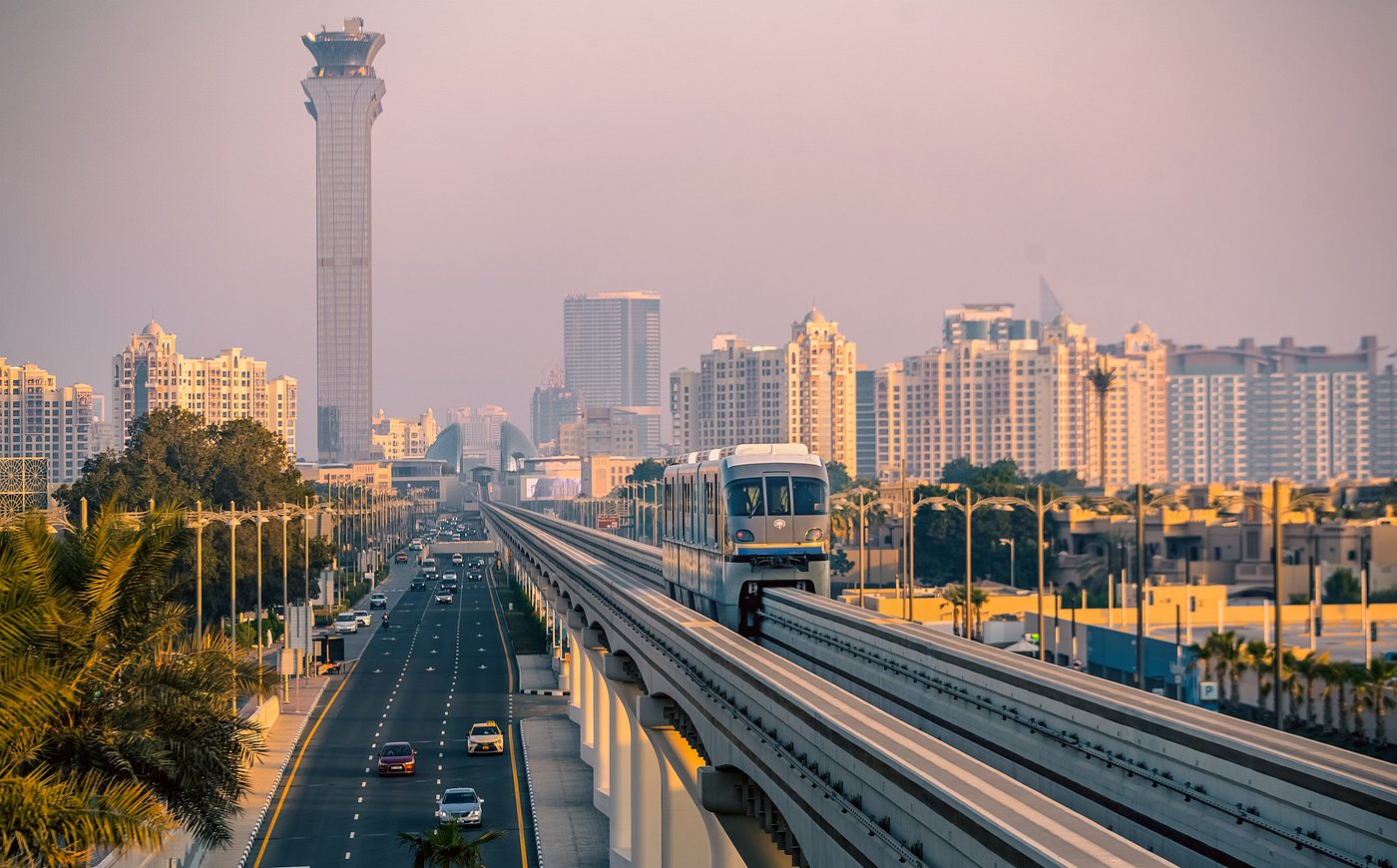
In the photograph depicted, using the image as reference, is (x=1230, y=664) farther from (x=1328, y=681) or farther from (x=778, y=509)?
(x=778, y=509)

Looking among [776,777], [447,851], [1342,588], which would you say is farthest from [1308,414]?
[776,777]

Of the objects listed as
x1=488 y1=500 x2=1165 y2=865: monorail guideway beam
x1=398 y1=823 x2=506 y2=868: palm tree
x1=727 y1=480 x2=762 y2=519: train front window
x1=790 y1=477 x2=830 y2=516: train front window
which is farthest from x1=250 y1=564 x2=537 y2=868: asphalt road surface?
x1=790 y1=477 x2=830 y2=516: train front window

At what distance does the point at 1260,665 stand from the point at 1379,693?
24.6ft

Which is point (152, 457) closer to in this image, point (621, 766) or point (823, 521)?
point (621, 766)

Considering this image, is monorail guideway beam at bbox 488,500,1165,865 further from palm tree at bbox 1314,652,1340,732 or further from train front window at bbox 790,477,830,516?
palm tree at bbox 1314,652,1340,732

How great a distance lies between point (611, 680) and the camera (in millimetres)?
54094

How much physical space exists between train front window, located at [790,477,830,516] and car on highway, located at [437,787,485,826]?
49.0ft

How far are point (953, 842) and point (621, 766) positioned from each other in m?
37.8

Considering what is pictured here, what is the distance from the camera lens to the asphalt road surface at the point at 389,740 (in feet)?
154

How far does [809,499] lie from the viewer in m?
40.6

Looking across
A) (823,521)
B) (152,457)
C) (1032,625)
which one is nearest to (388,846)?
(823,521)

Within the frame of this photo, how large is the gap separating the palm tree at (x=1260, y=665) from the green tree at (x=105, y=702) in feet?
122

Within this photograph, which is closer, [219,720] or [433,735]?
[219,720]

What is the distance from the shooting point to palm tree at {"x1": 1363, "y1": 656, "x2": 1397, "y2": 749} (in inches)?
1831
